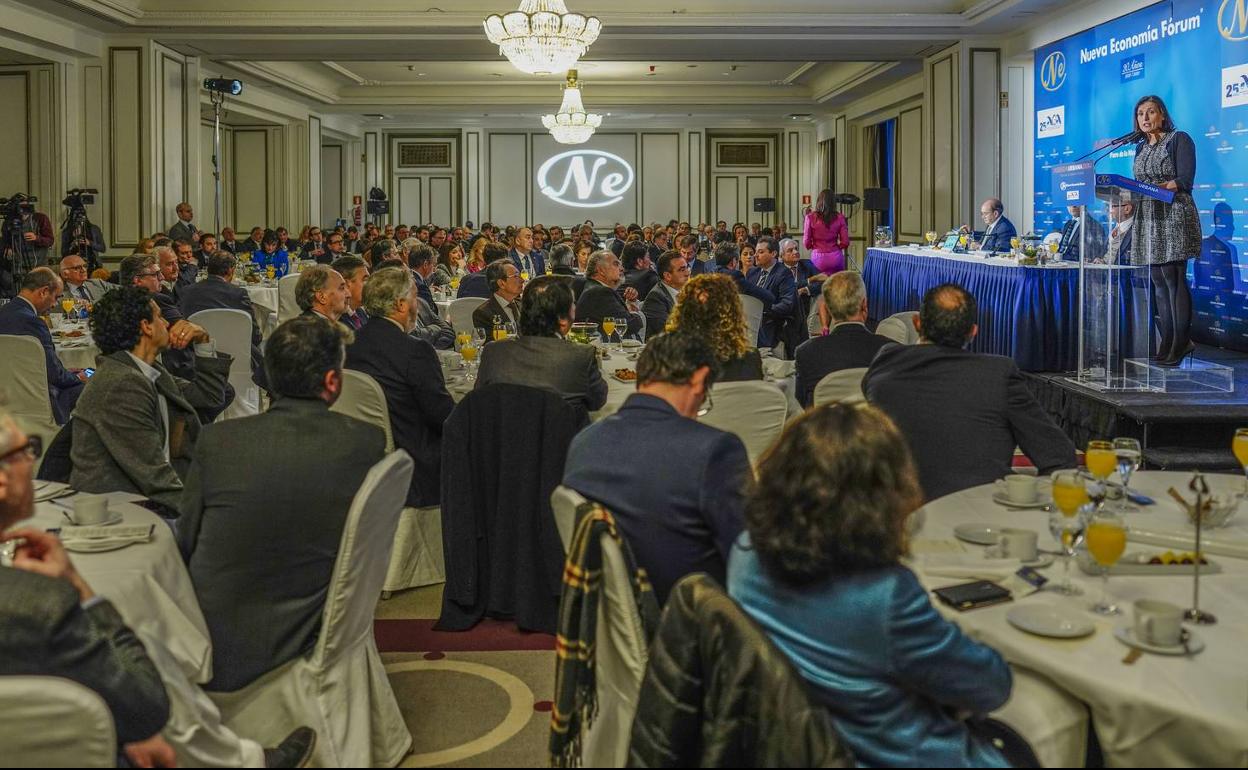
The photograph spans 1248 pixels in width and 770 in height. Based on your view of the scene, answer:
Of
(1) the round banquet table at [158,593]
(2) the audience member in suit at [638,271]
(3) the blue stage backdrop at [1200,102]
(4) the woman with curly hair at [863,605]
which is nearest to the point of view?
(4) the woman with curly hair at [863,605]

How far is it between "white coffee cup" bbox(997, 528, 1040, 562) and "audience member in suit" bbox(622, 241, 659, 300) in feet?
20.1

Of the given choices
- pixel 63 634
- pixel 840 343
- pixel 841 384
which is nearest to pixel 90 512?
pixel 63 634

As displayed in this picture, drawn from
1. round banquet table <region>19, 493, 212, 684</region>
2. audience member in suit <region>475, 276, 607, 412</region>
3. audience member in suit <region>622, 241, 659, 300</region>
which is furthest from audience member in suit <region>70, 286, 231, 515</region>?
audience member in suit <region>622, 241, 659, 300</region>

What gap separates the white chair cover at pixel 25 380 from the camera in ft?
18.1

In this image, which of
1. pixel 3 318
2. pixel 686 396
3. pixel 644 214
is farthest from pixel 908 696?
pixel 644 214

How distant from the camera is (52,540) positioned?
1.87 meters

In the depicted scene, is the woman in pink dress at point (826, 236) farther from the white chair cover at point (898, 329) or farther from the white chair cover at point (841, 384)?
the white chair cover at point (841, 384)

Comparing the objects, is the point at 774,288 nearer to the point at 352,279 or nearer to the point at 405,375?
the point at 352,279

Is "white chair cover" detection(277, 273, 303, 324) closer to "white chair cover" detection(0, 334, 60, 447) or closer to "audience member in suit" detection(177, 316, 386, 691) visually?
"white chair cover" detection(0, 334, 60, 447)

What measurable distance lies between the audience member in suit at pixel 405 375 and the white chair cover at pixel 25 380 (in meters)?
1.96

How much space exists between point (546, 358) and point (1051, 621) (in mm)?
2457

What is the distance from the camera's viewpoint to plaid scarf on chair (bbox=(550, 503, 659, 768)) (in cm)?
222

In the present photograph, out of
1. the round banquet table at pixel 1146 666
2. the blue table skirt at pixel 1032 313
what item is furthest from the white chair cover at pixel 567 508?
the blue table skirt at pixel 1032 313

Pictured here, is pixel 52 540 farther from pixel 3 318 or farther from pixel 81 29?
pixel 81 29
